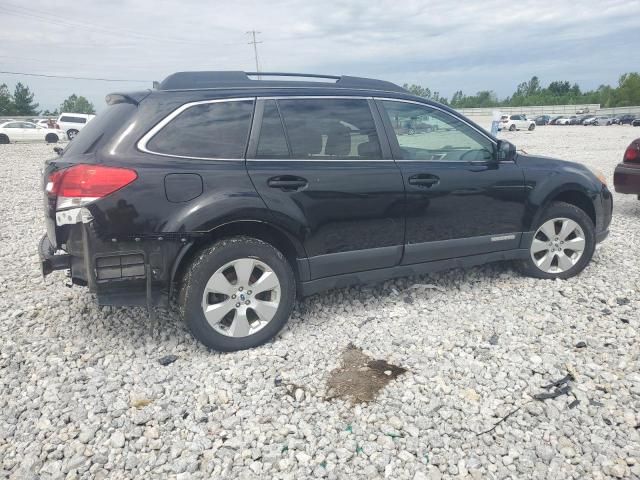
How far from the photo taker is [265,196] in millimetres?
3330

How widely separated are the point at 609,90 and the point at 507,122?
211 ft

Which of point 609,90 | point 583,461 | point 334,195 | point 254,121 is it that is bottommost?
point 583,461

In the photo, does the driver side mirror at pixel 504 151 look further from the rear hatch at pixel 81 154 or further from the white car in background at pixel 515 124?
the white car in background at pixel 515 124

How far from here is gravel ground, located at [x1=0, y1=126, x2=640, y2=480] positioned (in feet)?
8.04

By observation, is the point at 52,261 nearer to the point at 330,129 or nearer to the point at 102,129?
the point at 102,129

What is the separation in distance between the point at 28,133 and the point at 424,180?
3206 cm

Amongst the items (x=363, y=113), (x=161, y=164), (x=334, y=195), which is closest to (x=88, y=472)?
(x=161, y=164)

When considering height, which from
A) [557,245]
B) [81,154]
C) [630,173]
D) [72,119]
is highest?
[72,119]

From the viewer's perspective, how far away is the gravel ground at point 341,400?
245 centimetres

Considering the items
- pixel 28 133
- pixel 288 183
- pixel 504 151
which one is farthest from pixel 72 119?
pixel 504 151

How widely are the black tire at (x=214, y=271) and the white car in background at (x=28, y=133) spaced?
101 ft

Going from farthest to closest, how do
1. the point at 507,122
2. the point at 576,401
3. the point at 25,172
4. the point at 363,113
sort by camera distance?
the point at 507,122, the point at 25,172, the point at 363,113, the point at 576,401

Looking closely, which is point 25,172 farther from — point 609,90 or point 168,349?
point 609,90

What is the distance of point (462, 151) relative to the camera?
4215 millimetres
